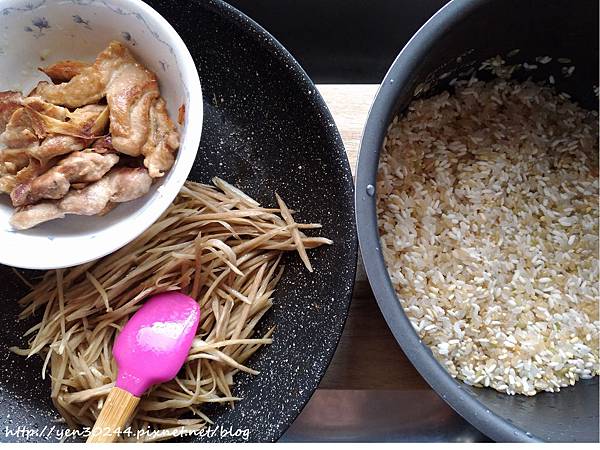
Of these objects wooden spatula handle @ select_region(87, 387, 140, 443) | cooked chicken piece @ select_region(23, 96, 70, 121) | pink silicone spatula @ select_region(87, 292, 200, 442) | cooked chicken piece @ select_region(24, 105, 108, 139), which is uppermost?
cooked chicken piece @ select_region(23, 96, 70, 121)

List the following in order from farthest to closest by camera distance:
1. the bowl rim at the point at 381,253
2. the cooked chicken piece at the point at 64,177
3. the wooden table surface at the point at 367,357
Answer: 1. the wooden table surface at the point at 367,357
2. the cooked chicken piece at the point at 64,177
3. the bowl rim at the point at 381,253

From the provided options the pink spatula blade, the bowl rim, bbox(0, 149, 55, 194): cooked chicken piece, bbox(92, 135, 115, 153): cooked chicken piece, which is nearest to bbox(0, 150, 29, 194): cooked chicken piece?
A: bbox(0, 149, 55, 194): cooked chicken piece

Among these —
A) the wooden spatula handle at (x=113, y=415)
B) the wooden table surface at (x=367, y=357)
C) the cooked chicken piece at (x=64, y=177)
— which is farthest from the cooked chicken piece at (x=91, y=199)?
the wooden table surface at (x=367, y=357)

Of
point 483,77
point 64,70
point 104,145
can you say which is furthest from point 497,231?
point 64,70

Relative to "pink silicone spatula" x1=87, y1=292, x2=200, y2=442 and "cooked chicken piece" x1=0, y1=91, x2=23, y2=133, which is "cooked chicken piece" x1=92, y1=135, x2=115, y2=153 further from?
"pink silicone spatula" x1=87, y1=292, x2=200, y2=442

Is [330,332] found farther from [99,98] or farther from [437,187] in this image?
[99,98]

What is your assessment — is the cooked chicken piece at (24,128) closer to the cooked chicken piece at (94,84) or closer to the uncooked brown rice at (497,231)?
the cooked chicken piece at (94,84)
